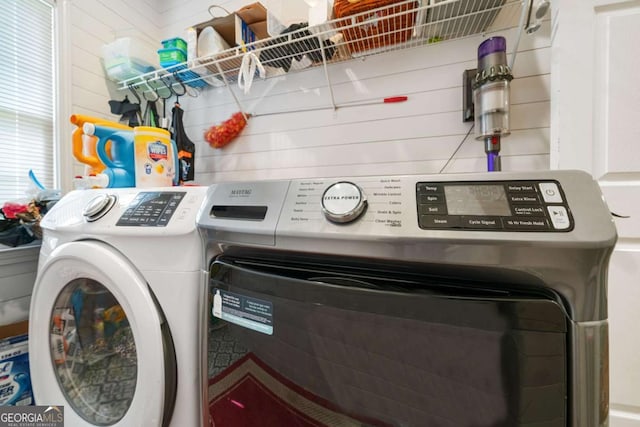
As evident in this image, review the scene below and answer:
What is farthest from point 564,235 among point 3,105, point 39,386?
point 3,105

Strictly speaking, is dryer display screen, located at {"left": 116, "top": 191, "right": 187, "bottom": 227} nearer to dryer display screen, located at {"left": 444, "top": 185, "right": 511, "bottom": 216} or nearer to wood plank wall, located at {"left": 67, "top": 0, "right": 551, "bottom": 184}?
dryer display screen, located at {"left": 444, "top": 185, "right": 511, "bottom": 216}

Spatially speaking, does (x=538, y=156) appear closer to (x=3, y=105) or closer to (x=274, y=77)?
(x=274, y=77)

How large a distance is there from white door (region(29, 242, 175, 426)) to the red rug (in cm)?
14

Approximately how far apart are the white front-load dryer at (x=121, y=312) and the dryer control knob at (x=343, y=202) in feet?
1.07

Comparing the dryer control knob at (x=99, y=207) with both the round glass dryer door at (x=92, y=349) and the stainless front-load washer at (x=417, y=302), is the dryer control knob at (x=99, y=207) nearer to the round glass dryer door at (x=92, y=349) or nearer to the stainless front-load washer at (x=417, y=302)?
the round glass dryer door at (x=92, y=349)

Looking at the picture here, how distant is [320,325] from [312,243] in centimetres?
13

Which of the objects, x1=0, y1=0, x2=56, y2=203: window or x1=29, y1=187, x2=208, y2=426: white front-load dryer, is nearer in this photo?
x1=29, y1=187, x2=208, y2=426: white front-load dryer

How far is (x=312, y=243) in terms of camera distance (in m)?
0.41

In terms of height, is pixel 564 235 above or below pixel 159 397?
above

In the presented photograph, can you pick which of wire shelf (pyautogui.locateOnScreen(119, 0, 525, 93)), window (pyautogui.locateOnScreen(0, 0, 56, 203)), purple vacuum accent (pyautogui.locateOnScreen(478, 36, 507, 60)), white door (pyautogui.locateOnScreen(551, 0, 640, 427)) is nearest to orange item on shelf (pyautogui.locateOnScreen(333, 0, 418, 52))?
wire shelf (pyautogui.locateOnScreen(119, 0, 525, 93))

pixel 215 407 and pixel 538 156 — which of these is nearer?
pixel 215 407

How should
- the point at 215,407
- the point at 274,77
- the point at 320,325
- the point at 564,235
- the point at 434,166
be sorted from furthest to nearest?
1. the point at 274,77
2. the point at 434,166
3. the point at 215,407
4. the point at 320,325
5. the point at 564,235

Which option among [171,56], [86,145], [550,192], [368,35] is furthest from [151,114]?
[550,192]

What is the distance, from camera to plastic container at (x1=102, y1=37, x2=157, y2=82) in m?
1.31
